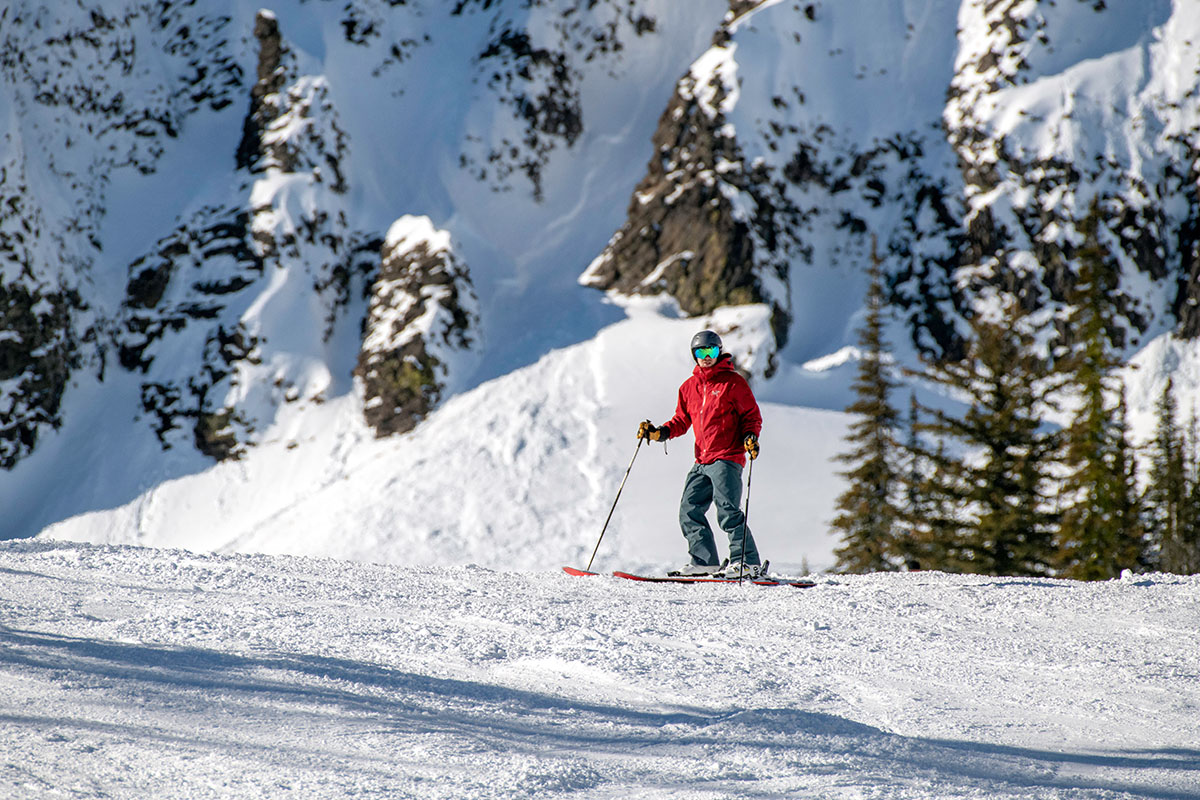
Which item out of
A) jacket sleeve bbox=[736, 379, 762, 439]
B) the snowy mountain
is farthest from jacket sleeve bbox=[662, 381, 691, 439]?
the snowy mountain

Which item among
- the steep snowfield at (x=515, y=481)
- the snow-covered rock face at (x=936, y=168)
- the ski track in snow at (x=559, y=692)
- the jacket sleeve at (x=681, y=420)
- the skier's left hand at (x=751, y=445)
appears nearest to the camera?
the ski track in snow at (x=559, y=692)

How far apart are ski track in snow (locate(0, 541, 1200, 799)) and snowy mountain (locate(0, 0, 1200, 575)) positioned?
21.6m

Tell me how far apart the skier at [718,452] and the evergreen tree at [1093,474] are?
1330 cm

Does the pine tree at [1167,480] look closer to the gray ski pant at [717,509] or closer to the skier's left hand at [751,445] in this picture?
the gray ski pant at [717,509]

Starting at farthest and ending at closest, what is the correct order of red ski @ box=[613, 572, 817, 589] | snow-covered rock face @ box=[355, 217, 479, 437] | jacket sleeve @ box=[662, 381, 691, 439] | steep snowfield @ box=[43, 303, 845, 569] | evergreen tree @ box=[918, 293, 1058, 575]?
snow-covered rock face @ box=[355, 217, 479, 437]
steep snowfield @ box=[43, 303, 845, 569]
evergreen tree @ box=[918, 293, 1058, 575]
jacket sleeve @ box=[662, 381, 691, 439]
red ski @ box=[613, 572, 817, 589]

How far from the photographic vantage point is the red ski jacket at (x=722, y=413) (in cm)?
721

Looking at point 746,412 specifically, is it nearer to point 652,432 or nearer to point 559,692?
point 652,432

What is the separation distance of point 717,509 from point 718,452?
0.51m

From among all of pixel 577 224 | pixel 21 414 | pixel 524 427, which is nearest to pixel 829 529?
pixel 524 427

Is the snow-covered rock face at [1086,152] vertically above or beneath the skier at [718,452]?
above

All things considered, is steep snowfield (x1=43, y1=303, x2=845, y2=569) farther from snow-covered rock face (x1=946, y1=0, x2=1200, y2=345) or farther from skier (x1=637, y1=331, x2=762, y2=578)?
skier (x1=637, y1=331, x2=762, y2=578)

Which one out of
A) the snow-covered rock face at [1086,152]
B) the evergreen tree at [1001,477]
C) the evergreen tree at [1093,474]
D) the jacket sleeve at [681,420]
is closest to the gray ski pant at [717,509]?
the jacket sleeve at [681,420]

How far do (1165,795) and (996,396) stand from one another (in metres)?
16.0

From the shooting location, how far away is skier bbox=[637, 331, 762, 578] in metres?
7.13
